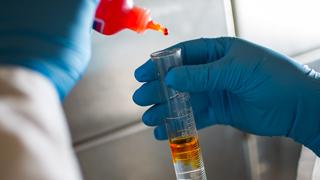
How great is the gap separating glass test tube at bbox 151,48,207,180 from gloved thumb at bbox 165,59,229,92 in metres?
0.02

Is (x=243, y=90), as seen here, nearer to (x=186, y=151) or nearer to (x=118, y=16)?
(x=186, y=151)

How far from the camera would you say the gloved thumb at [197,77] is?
2.37 ft

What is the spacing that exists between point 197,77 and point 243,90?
12 centimetres

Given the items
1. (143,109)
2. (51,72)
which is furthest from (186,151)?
(51,72)

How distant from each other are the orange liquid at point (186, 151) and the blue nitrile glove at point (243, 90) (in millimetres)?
56

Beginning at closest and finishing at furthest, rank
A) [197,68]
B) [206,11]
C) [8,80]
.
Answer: [8,80]
[197,68]
[206,11]

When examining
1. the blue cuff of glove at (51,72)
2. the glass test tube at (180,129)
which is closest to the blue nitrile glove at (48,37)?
the blue cuff of glove at (51,72)

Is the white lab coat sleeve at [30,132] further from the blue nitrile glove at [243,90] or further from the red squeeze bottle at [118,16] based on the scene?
the blue nitrile glove at [243,90]

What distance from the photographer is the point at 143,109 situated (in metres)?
0.84

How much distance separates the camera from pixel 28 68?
0.46 m

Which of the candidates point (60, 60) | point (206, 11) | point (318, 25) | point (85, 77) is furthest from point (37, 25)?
point (318, 25)

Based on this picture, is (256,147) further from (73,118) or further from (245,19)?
(73,118)

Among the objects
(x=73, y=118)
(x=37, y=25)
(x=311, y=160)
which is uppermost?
Answer: (x=37, y=25)

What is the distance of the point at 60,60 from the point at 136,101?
0.30m
